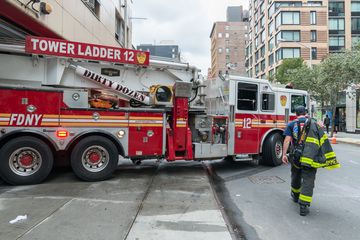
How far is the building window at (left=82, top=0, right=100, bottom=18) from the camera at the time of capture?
49.6ft

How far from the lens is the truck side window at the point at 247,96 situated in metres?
9.36

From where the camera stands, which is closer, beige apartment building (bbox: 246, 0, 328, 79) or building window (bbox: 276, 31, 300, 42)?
beige apartment building (bbox: 246, 0, 328, 79)

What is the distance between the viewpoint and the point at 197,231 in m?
4.54

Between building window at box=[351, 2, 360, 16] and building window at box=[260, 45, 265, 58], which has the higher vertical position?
building window at box=[351, 2, 360, 16]

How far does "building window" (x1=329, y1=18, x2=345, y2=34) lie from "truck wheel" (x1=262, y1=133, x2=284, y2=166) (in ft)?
179

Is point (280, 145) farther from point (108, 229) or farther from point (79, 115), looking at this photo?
point (108, 229)

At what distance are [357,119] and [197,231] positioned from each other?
31.2 m

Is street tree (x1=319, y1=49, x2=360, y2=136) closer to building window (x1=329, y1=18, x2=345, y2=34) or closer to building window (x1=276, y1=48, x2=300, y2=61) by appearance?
building window (x1=276, y1=48, x2=300, y2=61)

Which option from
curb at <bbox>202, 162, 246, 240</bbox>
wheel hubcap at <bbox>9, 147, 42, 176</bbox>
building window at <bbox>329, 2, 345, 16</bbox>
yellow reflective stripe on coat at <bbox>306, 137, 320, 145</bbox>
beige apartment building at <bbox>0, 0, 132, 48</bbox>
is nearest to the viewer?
curb at <bbox>202, 162, 246, 240</bbox>

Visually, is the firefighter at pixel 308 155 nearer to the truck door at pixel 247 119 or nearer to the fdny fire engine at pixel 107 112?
the fdny fire engine at pixel 107 112

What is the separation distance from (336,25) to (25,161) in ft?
200

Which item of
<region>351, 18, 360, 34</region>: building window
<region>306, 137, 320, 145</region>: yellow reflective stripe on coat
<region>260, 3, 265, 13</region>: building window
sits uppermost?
<region>260, 3, 265, 13</region>: building window

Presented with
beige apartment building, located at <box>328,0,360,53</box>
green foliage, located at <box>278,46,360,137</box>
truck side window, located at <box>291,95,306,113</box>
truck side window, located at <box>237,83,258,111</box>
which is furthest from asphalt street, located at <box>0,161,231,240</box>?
beige apartment building, located at <box>328,0,360,53</box>

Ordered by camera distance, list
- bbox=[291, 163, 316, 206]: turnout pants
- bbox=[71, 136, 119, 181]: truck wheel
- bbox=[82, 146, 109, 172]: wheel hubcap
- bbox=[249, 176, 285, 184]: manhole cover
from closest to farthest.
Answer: bbox=[291, 163, 316, 206]: turnout pants → bbox=[71, 136, 119, 181]: truck wheel → bbox=[82, 146, 109, 172]: wheel hubcap → bbox=[249, 176, 285, 184]: manhole cover
